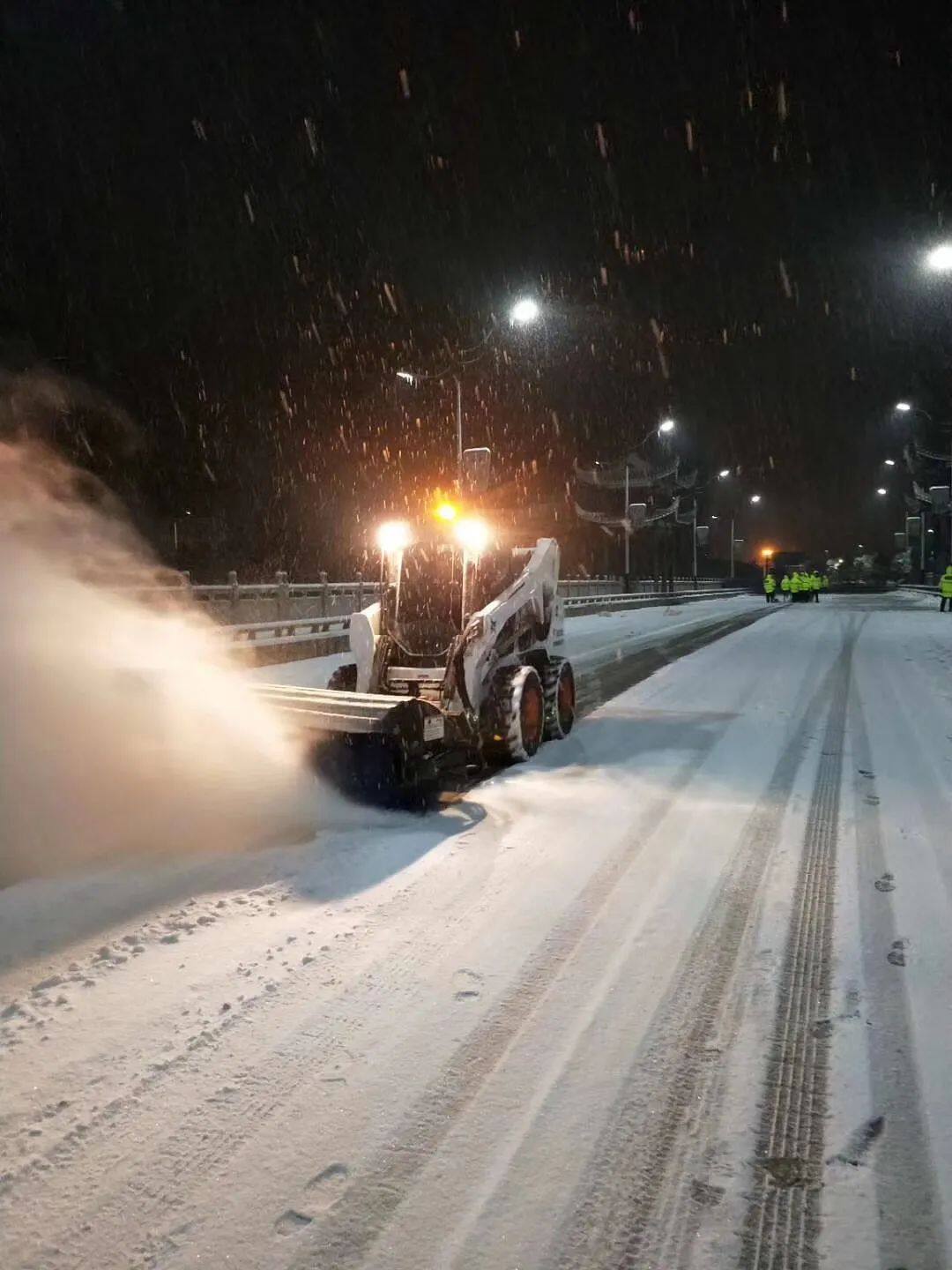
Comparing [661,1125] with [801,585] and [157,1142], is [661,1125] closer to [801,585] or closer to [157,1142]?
[157,1142]

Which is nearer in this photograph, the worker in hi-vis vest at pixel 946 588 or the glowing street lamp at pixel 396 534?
the glowing street lamp at pixel 396 534

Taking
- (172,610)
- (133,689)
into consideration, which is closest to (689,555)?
(172,610)

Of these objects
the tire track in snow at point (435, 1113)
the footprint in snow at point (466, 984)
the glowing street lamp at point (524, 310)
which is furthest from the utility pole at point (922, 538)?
the footprint in snow at point (466, 984)

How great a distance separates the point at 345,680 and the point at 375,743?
253 centimetres

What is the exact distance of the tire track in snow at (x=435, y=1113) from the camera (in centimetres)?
263

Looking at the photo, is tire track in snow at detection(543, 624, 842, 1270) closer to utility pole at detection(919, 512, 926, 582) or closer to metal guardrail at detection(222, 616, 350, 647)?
metal guardrail at detection(222, 616, 350, 647)

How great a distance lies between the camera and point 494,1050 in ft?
11.9

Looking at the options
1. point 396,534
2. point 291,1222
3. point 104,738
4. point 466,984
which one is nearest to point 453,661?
point 396,534

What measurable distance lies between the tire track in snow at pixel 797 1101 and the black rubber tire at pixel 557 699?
14.1ft

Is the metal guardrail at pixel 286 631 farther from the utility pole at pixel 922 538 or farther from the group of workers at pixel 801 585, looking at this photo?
the utility pole at pixel 922 538

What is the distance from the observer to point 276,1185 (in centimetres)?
286

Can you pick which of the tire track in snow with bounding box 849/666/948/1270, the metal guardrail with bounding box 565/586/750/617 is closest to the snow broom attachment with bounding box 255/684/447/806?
the tire track in snow with bounding box 849/666/948/1270

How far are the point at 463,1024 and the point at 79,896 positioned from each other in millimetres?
2535

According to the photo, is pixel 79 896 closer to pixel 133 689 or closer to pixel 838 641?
pixel 133 689
